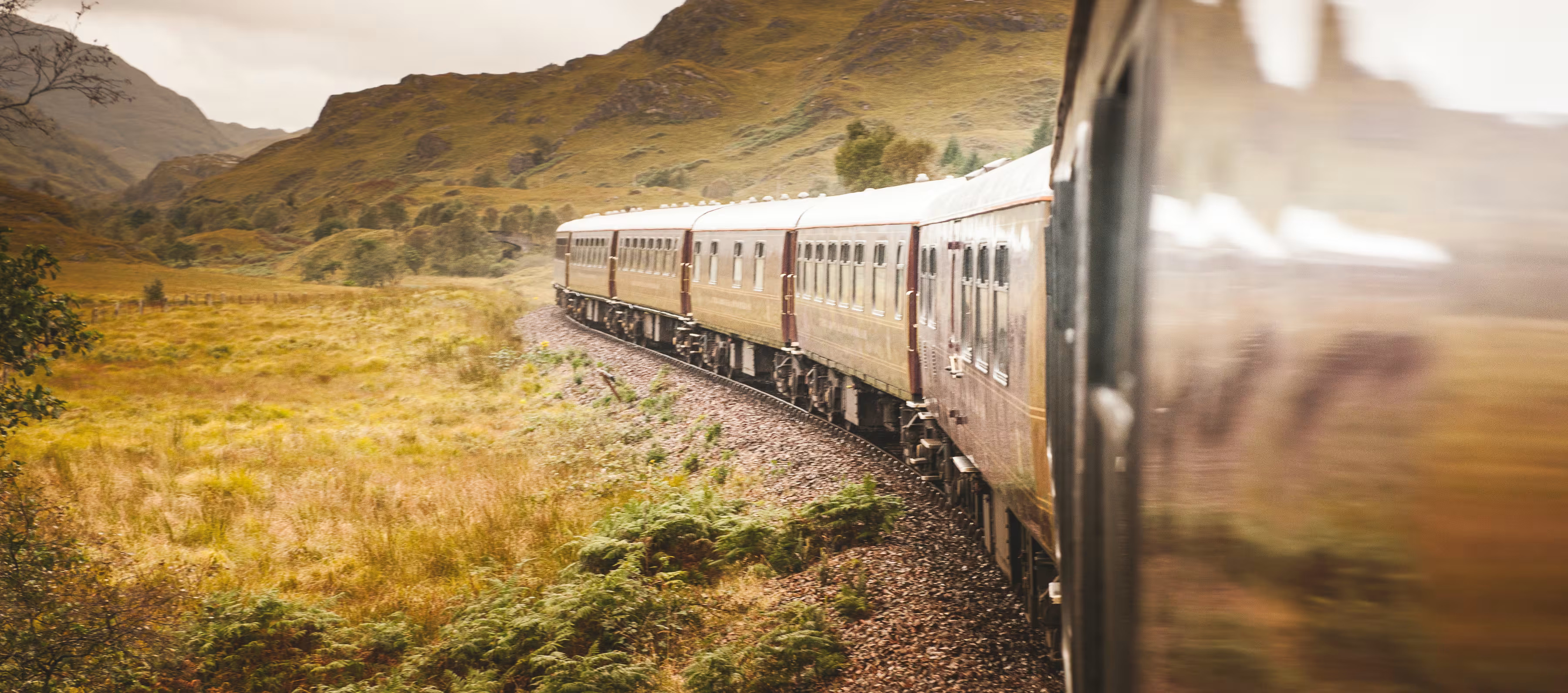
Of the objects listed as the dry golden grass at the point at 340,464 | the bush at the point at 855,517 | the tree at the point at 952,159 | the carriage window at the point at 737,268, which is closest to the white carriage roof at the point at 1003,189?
the bush at the point at 855,517

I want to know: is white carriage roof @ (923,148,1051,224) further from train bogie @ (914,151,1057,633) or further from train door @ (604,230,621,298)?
train door @ (604,230,621,298)

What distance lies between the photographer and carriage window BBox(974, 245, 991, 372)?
305 inches

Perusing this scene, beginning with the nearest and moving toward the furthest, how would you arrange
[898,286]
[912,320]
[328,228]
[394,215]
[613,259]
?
[912,320] < [898,286] < [613,259] < [394,215] < [328,228]

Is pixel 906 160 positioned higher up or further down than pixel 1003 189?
higher up

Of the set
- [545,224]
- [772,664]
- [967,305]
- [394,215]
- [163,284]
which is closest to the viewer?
[772,664]

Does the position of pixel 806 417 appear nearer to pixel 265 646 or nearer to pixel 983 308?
pixel 265 646

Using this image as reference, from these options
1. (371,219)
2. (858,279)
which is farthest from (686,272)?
(371,219)

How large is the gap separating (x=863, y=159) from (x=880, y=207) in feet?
Answer: 251

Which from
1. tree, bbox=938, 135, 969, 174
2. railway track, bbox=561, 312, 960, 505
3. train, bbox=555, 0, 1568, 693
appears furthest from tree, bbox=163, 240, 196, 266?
train, bbox=555, 0, 1568, 693

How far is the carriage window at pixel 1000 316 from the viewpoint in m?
6.94

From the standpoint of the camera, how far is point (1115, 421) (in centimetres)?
204

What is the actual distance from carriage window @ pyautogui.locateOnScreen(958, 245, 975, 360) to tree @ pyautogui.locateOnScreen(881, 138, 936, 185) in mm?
76889

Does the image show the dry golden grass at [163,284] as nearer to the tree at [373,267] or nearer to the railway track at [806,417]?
the tree at [373,267]

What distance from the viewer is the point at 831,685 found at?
7398 millimetres
